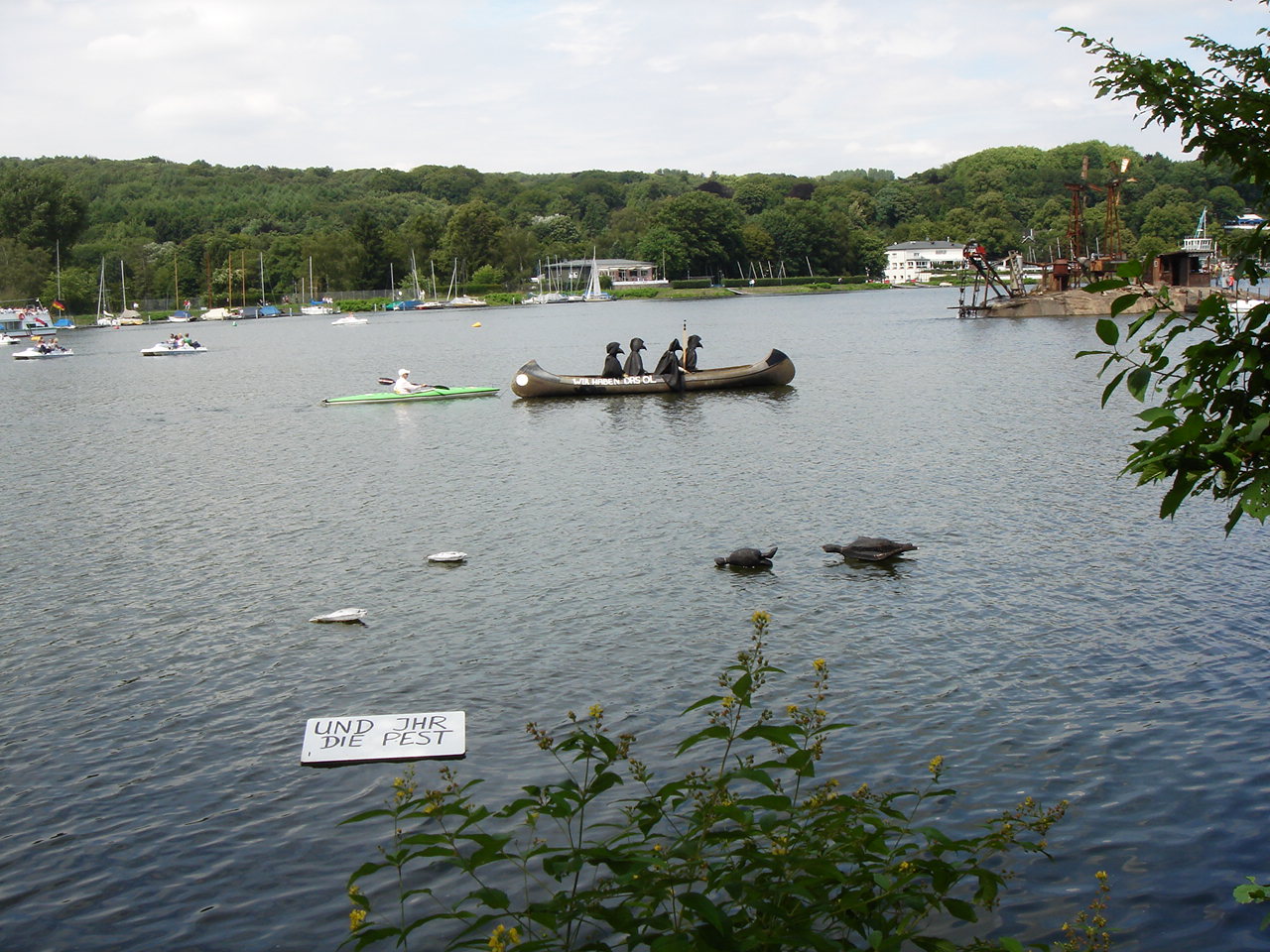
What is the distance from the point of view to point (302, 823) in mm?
9688

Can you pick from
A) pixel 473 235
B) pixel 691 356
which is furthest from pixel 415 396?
pixel 473 235

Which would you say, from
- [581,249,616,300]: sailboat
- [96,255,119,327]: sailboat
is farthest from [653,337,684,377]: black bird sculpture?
[581,249,616,300]: sailboat

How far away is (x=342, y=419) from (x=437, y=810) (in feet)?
114

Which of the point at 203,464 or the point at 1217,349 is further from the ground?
the point at 1217,349

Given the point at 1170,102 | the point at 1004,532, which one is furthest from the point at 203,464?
the point at 1170,102

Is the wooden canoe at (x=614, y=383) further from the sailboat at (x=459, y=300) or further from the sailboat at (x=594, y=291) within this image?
the sailboat at (x=594, y=291)

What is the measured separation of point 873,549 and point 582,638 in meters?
4.89

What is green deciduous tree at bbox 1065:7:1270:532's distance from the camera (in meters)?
4.57

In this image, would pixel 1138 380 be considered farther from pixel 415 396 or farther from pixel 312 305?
pixel 312 305

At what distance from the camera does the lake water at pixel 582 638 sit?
8.98 m

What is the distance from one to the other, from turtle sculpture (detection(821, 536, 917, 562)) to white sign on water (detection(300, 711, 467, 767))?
745cm

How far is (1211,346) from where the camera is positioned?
15.6 feet

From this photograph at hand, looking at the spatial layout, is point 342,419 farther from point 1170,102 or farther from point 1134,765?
point 1170,102

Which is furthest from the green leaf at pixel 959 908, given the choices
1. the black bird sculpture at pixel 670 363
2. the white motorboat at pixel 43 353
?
the white motorboat at pixel 43 353
